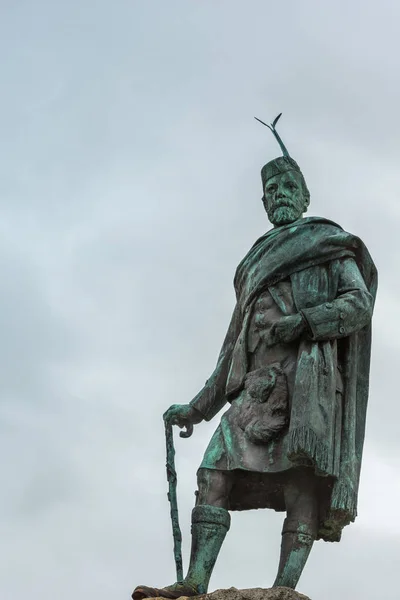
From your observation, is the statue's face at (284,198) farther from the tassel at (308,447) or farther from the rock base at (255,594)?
the rock base at (255,594)

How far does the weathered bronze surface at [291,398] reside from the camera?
988 cm

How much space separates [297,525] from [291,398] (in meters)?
0.90

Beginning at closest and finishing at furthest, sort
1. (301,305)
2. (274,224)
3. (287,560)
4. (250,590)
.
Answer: (250,590) < (287,560) < (301,305) < (274,224)

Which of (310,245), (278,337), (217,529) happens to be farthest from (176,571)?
(310,245)

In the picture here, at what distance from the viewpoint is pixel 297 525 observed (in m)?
9.90

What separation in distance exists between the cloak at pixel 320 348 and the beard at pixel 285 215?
8cm

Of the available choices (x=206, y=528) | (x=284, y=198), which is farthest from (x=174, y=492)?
(x=284, y=198)

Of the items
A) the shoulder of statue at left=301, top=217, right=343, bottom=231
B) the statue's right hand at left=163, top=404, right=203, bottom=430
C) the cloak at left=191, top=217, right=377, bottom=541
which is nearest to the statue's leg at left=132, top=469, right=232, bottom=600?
the cloak at left=191, top=217, right=377, bottom=541

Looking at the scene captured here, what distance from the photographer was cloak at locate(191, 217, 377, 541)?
390 inches

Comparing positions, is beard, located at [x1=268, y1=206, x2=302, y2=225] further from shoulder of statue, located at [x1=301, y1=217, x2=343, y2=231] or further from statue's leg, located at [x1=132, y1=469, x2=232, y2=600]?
statue's leg, located at [x1=132, y1=469, x2=232, y2=600]

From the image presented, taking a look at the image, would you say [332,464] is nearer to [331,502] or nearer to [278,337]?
[331,502]

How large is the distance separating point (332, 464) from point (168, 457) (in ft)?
4.77

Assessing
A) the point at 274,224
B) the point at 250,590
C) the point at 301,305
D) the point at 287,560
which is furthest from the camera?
the point at 274,224

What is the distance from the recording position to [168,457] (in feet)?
35.3
